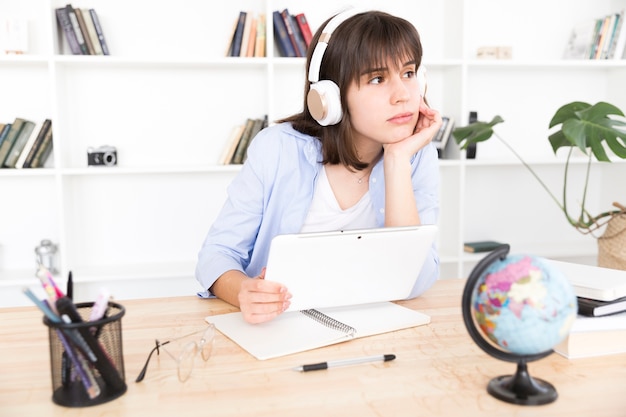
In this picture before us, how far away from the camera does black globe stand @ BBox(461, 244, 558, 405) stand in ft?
2.77

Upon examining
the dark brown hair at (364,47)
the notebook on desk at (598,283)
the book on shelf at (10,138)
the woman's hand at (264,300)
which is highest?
the dark brown hair at (364,47)

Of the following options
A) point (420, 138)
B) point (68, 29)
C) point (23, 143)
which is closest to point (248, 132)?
point (68, 29)

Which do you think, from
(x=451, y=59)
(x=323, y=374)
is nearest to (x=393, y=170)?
(x=323, y=374)

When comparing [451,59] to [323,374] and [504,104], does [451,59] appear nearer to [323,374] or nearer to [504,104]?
[504,104]

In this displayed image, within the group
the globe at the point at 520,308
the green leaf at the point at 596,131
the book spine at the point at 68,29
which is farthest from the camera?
the book spine at the point at 68,29

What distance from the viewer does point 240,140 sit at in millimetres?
2990

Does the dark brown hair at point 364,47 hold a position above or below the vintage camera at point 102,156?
above

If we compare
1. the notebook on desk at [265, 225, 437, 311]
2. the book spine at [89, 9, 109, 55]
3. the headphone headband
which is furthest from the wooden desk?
the book spine at [89, 9, 109, 55]

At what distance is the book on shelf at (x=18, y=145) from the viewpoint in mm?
2812

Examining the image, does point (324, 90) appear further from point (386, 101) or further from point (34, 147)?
point (34, 147)

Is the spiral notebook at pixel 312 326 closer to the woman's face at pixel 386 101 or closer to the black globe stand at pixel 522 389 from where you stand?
the black globe stand at pixel 522 389

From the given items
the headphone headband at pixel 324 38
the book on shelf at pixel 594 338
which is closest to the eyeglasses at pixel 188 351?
the book on shelf at pixel 594 338

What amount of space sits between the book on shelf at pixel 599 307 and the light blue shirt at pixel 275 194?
1.56 feet

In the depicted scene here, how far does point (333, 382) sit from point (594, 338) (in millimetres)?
441
